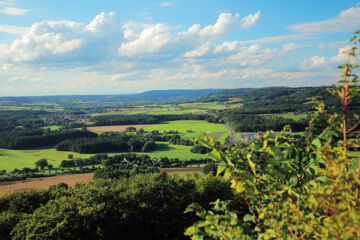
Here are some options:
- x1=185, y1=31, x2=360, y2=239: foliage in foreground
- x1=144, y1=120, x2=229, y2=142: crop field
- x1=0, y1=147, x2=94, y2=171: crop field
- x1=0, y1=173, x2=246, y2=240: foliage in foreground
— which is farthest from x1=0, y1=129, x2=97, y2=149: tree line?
x1=185, y1=31, x2=360, y2=239: foliage in foreground

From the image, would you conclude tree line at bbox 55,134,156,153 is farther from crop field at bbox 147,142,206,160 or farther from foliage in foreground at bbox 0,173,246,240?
foliage in foreground at bbox 0,173,246,240

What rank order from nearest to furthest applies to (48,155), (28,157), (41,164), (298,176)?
(298,176) < (41,164) < (28,157) < (48,155)

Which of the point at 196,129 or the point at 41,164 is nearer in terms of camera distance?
the point at 41,164

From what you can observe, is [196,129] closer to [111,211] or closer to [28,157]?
[28,157]

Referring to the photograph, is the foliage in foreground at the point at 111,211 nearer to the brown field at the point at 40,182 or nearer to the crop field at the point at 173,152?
the brown field at the point at 40,182

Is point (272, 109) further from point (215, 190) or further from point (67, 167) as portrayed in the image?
point (215, 190)

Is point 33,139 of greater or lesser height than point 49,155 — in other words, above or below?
above

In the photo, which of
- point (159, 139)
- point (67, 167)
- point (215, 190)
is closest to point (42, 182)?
point (67, 167)

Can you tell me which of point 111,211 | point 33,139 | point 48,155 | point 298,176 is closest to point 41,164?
point 48,155
